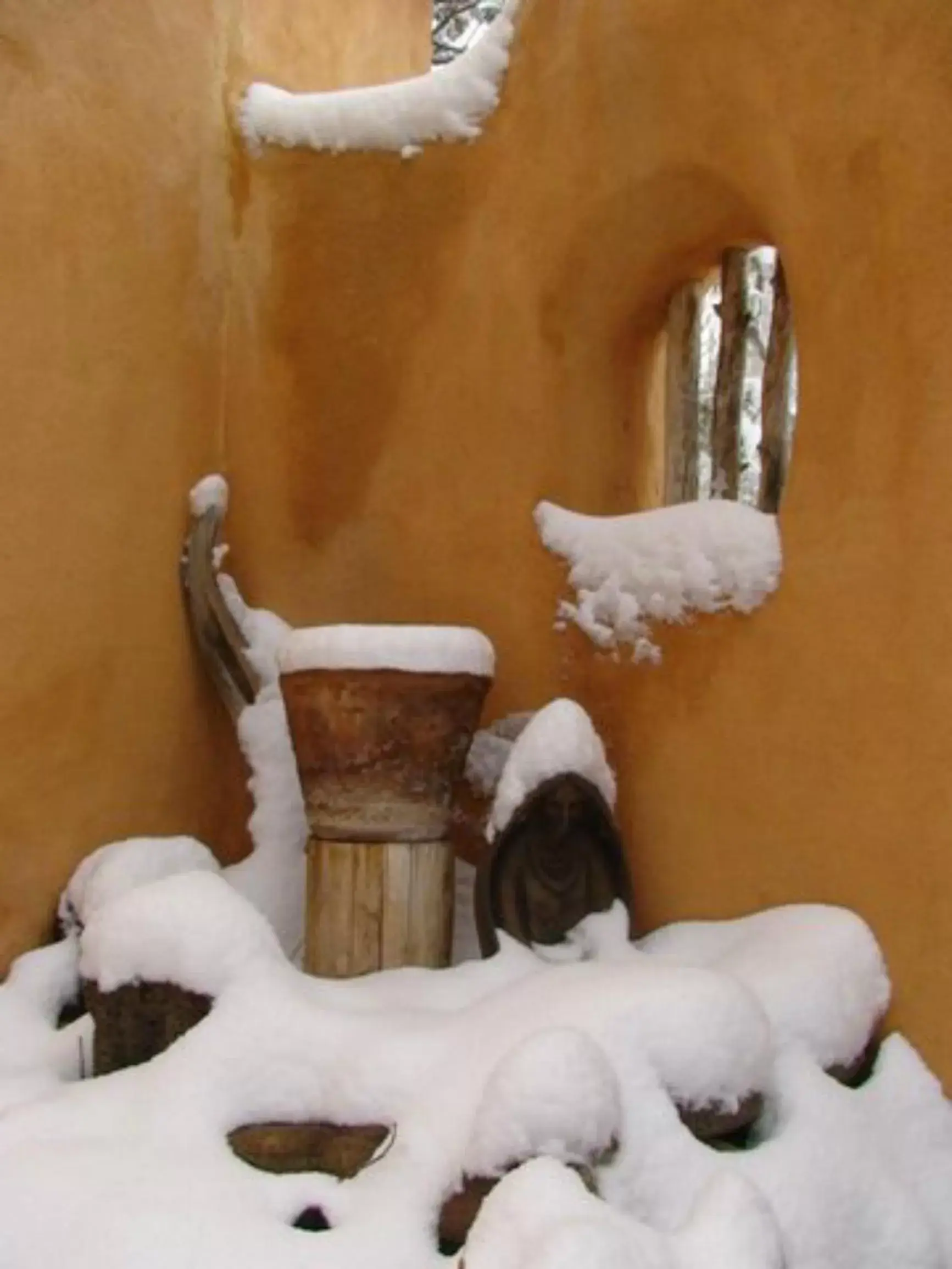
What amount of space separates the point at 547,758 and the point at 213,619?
1.24 m

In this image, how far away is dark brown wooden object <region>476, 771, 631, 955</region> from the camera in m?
3.54

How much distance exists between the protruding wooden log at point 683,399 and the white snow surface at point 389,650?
4.30 feet

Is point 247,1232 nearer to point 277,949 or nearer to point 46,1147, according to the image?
point 46,1147

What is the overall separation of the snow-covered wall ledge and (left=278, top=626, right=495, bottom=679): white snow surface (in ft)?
5.47

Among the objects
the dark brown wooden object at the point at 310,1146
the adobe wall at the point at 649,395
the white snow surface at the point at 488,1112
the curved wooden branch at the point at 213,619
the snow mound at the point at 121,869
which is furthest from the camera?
the curved wooden branch at the point at 213,619

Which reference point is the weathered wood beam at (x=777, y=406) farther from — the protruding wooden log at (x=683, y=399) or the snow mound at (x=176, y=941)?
the snow mound at (x=176, y=941)

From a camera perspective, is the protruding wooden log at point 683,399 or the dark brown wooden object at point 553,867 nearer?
the dark brown wooden object at point 553,867

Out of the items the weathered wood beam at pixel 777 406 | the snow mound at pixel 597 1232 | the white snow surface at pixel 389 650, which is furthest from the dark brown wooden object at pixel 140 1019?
the weathered wood beam at pixel 777 406

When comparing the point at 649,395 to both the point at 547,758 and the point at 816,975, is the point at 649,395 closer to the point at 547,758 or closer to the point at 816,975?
the point at 547,758

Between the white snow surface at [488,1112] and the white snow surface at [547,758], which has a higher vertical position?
the white snow surface at [547,758]

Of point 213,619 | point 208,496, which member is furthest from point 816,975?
point 208,496

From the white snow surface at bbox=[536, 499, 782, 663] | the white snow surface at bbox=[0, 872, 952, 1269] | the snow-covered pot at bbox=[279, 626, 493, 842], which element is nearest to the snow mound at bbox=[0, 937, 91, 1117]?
the white snow surface at bbox=[0, 872, 952, 1269]

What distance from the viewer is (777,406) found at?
4.41m

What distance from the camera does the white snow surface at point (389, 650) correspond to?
11.5 feet
